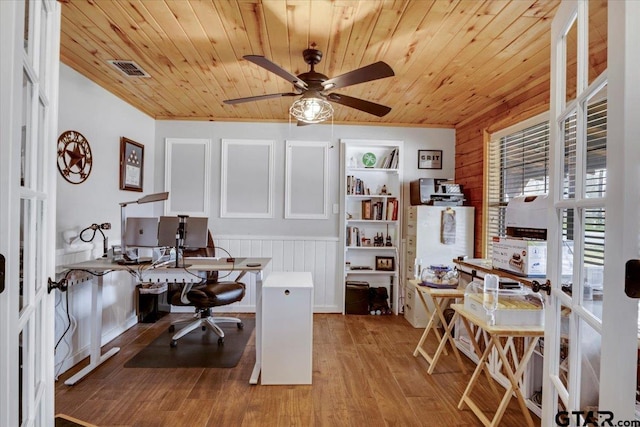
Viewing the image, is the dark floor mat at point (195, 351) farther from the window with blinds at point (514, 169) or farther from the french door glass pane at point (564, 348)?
the window with blinds at point (514, 169)

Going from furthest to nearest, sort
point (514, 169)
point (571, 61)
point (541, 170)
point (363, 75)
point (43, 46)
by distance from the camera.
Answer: point (514, 169), point (541, 170), point (363, 75), point (571, 61), point (43, 46)

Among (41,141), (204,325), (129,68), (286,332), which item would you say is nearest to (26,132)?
(41,141)

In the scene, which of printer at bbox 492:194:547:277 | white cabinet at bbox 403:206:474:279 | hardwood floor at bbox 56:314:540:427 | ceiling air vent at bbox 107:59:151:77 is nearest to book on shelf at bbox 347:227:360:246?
white cabinet at bbox 403:206:474:279

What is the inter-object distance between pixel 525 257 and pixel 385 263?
211 centimetres

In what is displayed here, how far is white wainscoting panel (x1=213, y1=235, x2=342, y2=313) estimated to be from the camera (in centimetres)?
399

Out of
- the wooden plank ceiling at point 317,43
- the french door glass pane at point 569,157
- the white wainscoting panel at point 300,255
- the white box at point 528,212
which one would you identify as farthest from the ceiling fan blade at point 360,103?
the white wainscoting panel at point 300,255

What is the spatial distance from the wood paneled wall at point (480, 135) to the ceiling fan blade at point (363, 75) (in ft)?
5.21

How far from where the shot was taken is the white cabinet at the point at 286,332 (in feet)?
→ 7.58

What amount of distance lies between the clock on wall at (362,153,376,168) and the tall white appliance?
847mm

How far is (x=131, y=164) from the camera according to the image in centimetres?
346

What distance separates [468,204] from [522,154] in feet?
3.09

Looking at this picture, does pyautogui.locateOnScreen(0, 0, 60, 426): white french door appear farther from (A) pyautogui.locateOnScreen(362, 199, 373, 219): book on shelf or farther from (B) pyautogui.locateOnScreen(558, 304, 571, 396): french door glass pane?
(A) pyautogui.locateOnScreen(362, 199, 373, 219): book on shelf

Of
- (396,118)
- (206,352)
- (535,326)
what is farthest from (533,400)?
(396,118)

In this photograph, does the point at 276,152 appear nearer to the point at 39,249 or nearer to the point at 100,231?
the point at 100,231
